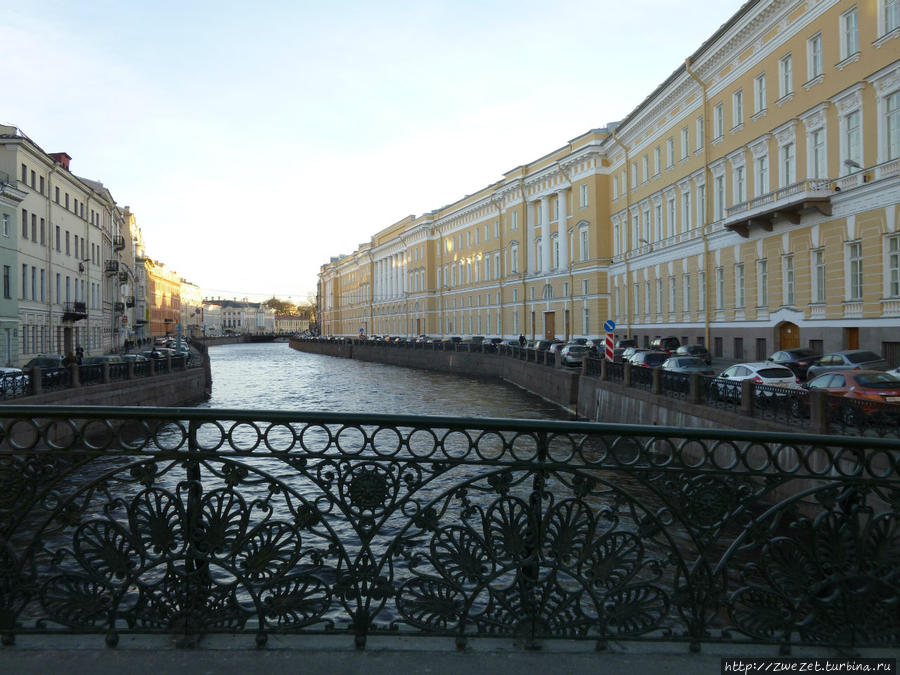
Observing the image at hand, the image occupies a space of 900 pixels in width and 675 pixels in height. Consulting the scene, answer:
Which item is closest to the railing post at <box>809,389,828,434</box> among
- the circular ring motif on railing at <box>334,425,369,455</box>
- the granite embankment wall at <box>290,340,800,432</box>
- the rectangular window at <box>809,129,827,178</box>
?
the granite embankment wall at <box>290,340,800,432</box>

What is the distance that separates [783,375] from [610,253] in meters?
30.9

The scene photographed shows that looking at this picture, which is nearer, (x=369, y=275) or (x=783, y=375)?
(x=783, y=375)

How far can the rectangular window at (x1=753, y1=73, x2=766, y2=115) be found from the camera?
25359 millimetres

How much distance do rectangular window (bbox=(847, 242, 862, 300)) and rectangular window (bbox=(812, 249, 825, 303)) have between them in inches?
53.1

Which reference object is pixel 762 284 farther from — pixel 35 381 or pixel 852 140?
pixel 35 381

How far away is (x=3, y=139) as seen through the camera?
2877 centimetres

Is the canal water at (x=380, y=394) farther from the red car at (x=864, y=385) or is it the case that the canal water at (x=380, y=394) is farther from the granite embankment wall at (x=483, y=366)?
the red car at (x=864, y=385)

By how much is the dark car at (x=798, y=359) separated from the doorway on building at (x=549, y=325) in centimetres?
3149

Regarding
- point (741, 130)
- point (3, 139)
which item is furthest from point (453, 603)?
point (3, 139)

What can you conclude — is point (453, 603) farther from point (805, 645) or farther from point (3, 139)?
point (3, 139)

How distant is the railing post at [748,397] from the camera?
12023mm

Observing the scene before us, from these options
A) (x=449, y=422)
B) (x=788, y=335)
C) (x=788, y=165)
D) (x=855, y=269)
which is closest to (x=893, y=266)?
(x=855, y=269)

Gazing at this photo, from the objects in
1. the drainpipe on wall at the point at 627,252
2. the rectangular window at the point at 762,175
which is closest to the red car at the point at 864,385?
the rectangular window at the point at 762,175

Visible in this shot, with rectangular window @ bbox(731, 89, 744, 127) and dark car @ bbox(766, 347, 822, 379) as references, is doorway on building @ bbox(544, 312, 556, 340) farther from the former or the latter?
dark car @ bbox(766, 347, 822, 379)
